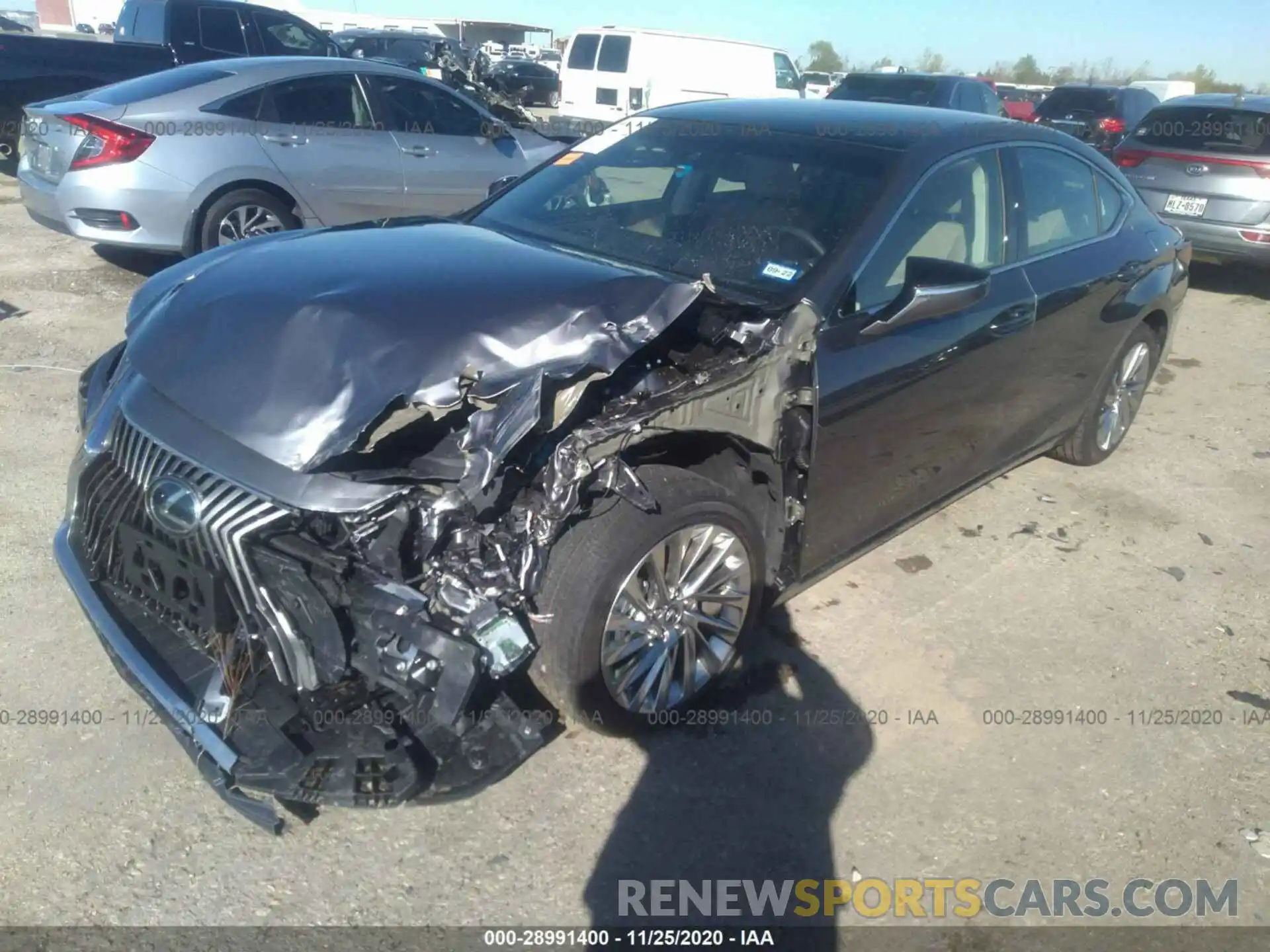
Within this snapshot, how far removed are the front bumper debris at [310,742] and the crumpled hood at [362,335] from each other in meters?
0.63

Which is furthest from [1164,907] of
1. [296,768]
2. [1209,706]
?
Result: [296,768]

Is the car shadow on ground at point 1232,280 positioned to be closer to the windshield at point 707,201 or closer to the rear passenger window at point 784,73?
the windshield at point 707,201

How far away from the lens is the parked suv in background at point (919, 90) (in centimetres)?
1469

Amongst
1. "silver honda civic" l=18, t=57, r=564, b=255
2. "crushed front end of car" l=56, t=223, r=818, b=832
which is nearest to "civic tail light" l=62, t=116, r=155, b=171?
"silver honda civic" l=18, t=57, r=564, b=255

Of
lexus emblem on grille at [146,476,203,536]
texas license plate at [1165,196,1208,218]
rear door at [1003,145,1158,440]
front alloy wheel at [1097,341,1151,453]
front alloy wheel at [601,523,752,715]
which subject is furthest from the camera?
texas license plate at [1165,196,1208,218]

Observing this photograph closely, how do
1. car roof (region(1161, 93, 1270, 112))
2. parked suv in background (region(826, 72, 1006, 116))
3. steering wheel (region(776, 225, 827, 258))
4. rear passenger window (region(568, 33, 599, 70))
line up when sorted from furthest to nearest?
rear passenger window (region(568, 33, 599, 70)) → parked suv in background (region(826, 72, 1006, 116)) → car roof (region(1161, 93, 1270, 112)) → steering wheel (region(776, 225, 827, 258))

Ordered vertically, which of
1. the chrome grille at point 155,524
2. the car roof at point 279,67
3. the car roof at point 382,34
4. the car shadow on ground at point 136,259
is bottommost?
the car shadow on ground at point 136,259

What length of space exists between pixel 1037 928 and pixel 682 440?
1.59 m

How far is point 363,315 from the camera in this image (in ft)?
8.82

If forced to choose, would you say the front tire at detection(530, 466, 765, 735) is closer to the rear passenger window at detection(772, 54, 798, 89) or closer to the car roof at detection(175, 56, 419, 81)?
the car roof at detection(175, 56, 419, 81)

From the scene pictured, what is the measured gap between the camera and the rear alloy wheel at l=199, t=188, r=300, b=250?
6816 mm

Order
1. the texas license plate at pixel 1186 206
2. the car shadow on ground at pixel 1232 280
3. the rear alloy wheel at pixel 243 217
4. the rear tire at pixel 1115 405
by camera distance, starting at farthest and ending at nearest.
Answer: the car shadow on ground at pixel 1232 280, the texas license plate at pixel 1186 206, the rear alloy wheel at pixel 243 217, the rear tire at pixel 1115 405

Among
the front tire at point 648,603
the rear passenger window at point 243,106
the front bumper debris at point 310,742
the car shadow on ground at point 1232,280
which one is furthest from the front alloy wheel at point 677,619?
the car shadow on ground at point 1232,280

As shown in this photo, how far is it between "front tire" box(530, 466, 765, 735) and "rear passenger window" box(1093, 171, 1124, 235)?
2665mm
